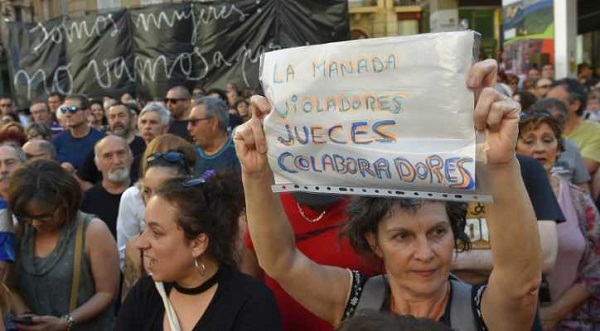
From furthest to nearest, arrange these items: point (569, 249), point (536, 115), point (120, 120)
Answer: point (120, 120) < point (536, 115) < point (569, 249)

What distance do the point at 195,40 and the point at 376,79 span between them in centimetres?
877

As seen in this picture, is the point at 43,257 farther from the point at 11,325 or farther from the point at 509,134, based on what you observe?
the point at 509,134

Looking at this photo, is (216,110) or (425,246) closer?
(425,246)

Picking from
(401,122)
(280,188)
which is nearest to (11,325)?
(280,188)

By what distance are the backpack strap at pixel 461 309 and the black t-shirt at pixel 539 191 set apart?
3.34 feet

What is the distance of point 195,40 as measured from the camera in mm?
10344

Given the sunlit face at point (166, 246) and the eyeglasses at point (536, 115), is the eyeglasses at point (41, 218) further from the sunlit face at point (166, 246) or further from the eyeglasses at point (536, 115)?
the eyeglasses at point (536, 115)

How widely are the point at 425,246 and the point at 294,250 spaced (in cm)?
40

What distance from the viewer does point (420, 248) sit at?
2.09 meters

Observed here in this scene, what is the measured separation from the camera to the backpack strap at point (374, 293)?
7.17ft

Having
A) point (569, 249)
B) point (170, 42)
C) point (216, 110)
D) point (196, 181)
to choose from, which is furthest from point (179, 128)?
point (196, 181)

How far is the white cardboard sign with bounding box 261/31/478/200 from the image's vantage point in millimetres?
1736

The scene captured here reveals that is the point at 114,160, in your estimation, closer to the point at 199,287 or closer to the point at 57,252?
the point at 57,252

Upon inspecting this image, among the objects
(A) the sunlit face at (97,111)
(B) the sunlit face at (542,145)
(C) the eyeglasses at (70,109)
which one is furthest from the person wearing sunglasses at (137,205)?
(A) the sunlit face at (97,111)
